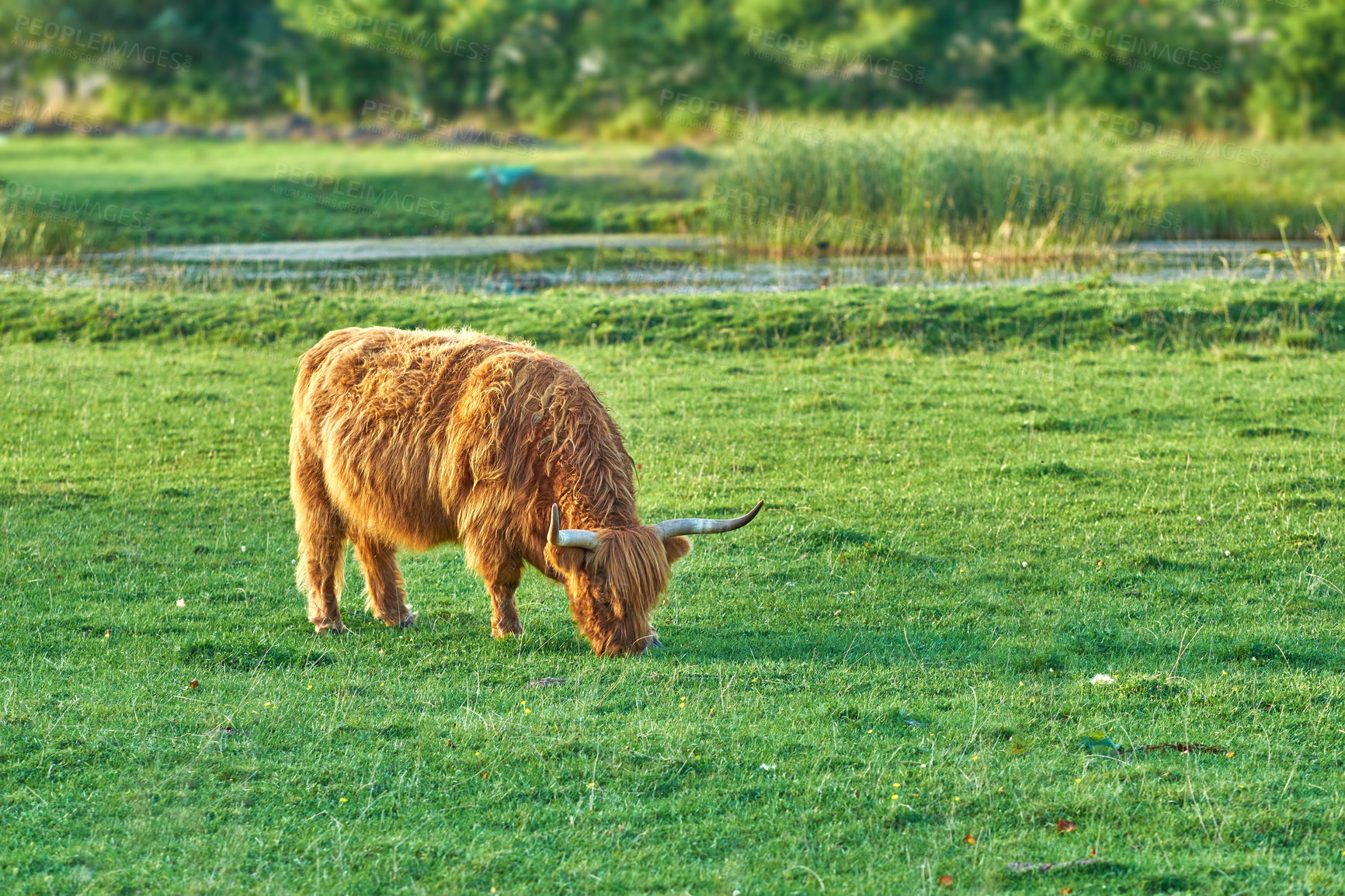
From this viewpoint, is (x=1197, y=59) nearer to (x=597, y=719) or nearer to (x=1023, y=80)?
(x=1023, y=80)

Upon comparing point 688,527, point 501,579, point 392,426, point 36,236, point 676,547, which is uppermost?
point 392,426

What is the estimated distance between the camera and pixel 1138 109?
5438 cm

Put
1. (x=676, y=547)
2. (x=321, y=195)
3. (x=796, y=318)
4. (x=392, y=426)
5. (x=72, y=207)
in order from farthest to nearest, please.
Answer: (x=321, y=195) → (x=72, y=207) → (x=796, y=318) → (x=392, y=426) → (x=676, y=547)

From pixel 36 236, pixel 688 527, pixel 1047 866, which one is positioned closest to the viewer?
pixel 1047 866

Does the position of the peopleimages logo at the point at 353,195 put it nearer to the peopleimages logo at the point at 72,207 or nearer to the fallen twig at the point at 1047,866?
the peopleimages logo at the point at 72,207

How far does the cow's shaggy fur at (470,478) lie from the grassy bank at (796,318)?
29.4 ft

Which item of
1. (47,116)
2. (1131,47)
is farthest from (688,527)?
(47,116)

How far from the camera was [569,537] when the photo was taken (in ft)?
25.0

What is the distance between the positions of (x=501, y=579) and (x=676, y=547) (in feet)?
3.48

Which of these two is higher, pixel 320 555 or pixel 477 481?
pixel 477 481

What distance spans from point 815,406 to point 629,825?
9266 mm

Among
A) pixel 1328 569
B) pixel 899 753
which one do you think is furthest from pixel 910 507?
pixel 899 753

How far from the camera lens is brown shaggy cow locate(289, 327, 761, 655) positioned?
309 inches

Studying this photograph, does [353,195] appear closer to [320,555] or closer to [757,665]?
[320,555]
